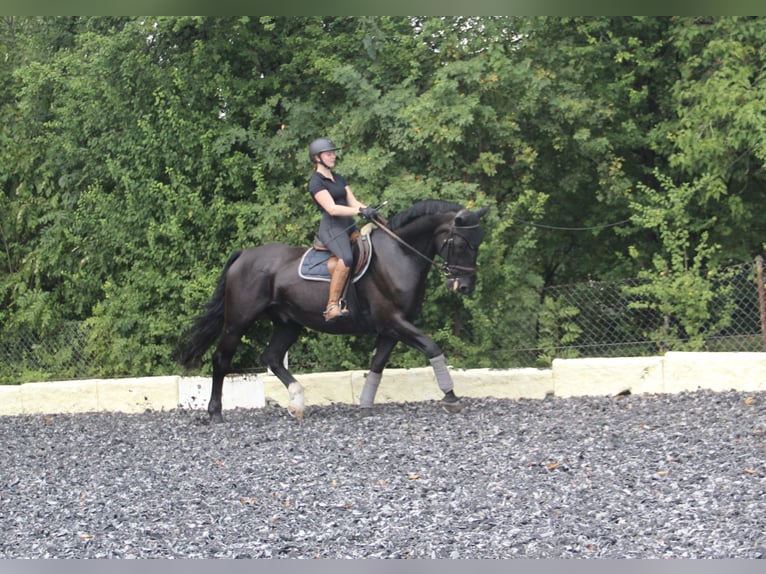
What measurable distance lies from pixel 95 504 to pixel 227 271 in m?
4.22

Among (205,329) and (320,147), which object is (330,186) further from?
(205,329)

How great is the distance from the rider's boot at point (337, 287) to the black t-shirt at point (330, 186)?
649mm

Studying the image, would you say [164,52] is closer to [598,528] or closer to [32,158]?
[32,158]

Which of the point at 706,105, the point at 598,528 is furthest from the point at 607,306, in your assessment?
the point at 598,528

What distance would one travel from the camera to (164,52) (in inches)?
569

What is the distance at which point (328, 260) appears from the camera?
34.2ft

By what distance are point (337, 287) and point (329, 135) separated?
11.6 ft

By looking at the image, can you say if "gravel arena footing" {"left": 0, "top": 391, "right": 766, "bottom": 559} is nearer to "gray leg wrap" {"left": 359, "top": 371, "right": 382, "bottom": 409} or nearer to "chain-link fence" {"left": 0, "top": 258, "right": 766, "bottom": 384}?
"gray leg wrap" {"left": 359, "top": 371, "right": 382, "bottom": 409}

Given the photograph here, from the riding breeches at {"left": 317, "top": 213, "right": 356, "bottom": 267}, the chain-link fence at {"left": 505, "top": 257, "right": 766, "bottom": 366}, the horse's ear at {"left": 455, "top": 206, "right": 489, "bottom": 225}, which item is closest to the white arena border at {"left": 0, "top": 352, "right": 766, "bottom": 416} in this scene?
the chain-link fence at {"left": 505, "top": 257, "right": 766, "bottom": 366}

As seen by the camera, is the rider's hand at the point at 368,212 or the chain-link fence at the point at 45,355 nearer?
the rider's hand at the point at 368,212

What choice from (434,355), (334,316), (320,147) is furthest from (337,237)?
(434,355)

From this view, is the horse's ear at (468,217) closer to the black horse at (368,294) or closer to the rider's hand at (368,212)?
the black horse at (368,294)

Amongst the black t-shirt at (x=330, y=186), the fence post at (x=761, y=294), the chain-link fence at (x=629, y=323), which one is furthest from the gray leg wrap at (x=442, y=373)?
the fence post at (x=761, y=294)

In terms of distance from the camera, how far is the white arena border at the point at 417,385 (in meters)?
10.4
